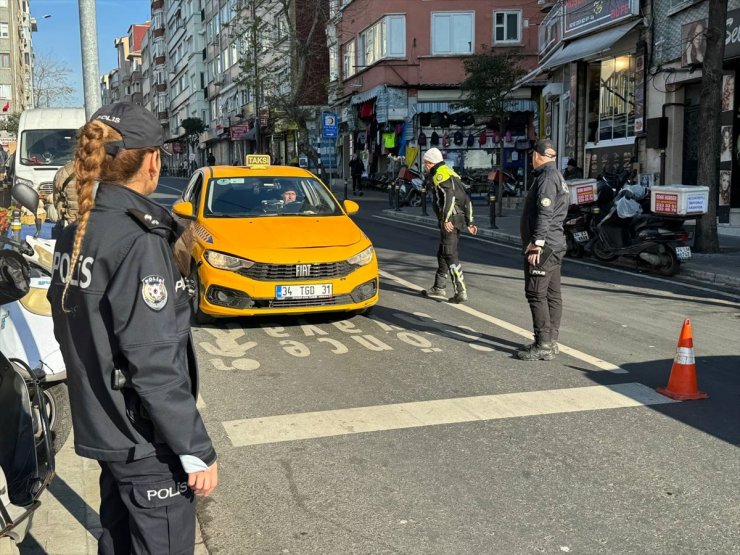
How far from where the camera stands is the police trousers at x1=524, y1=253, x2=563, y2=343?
6.65 meters

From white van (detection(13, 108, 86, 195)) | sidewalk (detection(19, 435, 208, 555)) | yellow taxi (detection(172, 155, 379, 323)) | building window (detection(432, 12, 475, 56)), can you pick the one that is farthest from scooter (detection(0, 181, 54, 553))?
building window (detection(432, 12, 475, 56))

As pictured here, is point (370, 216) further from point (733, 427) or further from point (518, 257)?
point (733, 427)

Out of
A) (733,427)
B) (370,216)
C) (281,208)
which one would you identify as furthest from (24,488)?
(370,216)

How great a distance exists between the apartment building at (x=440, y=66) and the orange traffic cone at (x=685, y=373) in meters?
28.5

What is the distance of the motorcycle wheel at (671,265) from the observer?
11669 mm

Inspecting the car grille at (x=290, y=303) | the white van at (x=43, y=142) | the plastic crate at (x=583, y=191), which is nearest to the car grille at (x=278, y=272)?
the car grille at (x=290, y=303)

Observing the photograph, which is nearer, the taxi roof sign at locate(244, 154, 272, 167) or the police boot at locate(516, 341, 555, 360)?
the police boot at locate(516, 341, 555, 360)

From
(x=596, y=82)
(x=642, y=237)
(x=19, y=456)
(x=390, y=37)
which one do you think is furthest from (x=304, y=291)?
(x=390, y=37)

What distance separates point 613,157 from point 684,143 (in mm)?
3301

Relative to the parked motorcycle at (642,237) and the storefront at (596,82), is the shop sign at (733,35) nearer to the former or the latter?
the storefront at (596,82)

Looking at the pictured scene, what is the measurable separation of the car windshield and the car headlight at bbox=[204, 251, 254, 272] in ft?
3.30

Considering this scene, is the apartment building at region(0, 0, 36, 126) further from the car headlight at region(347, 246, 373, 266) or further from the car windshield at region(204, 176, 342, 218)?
the car headlight at region(347, 246, 373, 266)

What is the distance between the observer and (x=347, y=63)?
1598 inches

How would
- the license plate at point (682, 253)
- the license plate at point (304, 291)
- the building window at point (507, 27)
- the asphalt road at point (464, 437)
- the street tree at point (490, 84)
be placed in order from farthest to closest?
the building window at point (507, 27)
the street tree at point (490, 84)
the license plate at point (682, 253)
the license plate at point (304, 291)
the asphalt road at point (464, 437)
